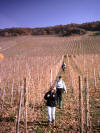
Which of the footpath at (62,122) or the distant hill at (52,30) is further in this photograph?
the distant hill at (52,30)

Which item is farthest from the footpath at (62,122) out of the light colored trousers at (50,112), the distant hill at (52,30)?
the distant hill at (52,30)

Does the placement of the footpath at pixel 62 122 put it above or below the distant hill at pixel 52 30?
below

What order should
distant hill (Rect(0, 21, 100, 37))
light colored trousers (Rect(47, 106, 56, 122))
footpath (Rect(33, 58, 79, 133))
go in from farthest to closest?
distant hill (Rect(0, 21, 100, 37)), light colored trousers (Rect(47, 106, 56, 122)), footpath (Rect(33, 58, 79, 133))

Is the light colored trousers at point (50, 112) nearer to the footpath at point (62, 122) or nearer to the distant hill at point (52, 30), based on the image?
the footpath at point (62, 122)

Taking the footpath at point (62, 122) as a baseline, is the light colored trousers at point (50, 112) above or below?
above

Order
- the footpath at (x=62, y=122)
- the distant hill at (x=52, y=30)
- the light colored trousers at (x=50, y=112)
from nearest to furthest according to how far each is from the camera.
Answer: the footpath at (x=62, y=122) < the light colored trousers at (x=50, y=112) < the distant hill at (x=52, y=30)

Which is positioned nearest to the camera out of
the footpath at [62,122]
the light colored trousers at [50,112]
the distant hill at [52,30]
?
the footpath at [62,122]

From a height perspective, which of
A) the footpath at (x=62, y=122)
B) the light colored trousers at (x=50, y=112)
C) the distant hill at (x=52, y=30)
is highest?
the distant hill at (x=52, y=30)

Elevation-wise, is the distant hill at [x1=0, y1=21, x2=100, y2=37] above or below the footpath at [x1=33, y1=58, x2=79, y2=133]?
above

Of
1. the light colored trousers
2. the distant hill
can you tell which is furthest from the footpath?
the distant hill

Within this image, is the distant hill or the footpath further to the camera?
the distant hill

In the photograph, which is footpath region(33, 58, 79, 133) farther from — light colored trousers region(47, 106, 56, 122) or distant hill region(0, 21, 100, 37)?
distant hill region(0, 21, 100, 37)

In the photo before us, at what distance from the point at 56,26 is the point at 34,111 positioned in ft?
266

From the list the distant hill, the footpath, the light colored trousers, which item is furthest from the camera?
the distant hill
